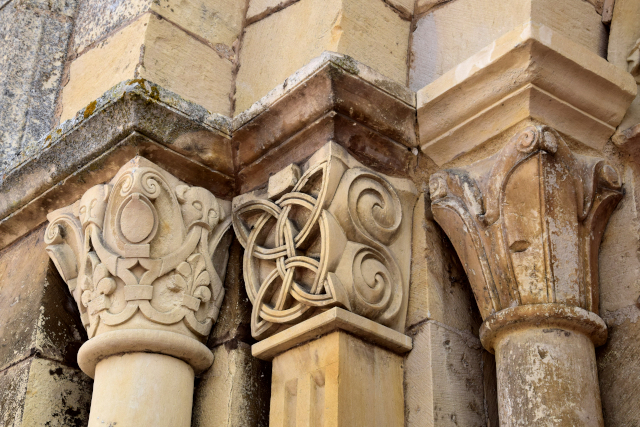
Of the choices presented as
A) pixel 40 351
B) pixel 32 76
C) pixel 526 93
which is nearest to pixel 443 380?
pixel 526 93

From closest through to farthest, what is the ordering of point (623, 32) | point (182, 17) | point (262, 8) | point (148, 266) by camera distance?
point (148, 266)
point (623, 32)
point (182, 17)
point (262, 8)

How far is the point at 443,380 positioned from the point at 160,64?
122 cm

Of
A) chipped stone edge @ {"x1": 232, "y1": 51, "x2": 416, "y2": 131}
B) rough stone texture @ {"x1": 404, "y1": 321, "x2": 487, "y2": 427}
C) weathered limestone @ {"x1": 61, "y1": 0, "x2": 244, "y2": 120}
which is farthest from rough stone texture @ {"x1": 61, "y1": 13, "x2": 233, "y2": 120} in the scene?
rough stone texture @ {"x1": 404, "y1": 321, "x2": 487, "y2": 427}

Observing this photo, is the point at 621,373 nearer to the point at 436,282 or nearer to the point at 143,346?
the point at 436,282

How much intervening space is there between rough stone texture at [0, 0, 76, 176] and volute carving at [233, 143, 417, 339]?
1190mm

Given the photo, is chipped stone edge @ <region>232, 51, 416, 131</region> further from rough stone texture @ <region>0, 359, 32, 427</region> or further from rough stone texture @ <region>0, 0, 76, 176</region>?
rough stone texture @ <region>0, 0, 76, 176</region>

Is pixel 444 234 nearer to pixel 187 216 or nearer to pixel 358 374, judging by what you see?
pixel 358 374

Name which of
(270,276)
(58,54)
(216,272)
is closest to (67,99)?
(58,54)

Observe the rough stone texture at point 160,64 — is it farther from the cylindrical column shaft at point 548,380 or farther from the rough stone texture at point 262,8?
the cylindrical column shaft at point 548,380

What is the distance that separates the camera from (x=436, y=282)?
2.11m

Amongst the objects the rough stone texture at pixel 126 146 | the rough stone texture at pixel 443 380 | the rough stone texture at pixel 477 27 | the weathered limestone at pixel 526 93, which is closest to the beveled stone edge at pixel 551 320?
the rough stone texture at pixel 443 380

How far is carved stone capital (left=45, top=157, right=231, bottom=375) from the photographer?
208 centimetres

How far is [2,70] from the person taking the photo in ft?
9.98

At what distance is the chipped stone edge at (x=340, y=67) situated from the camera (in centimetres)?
207
